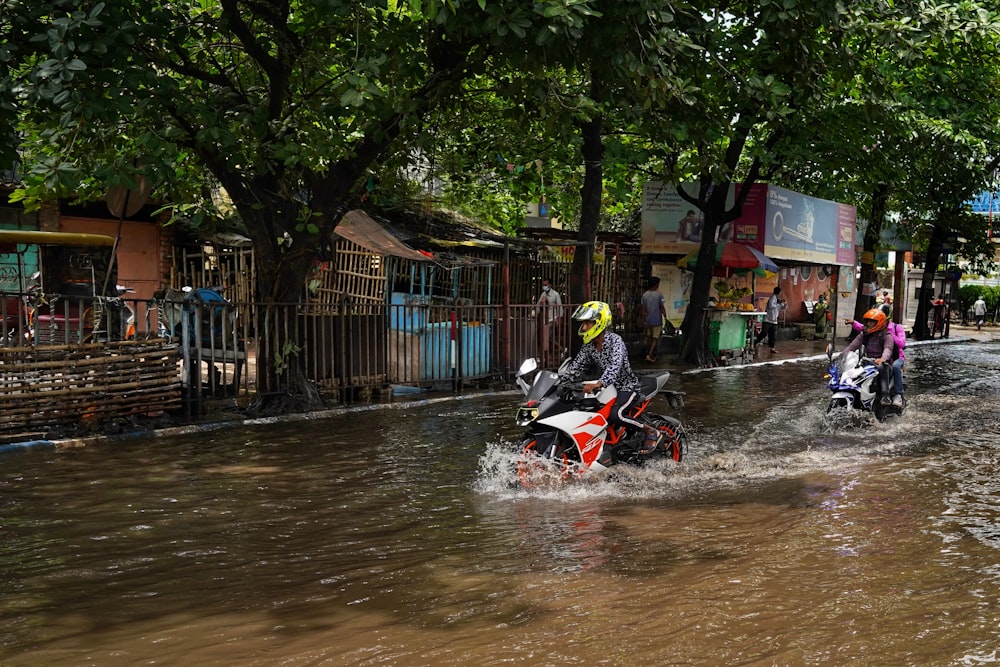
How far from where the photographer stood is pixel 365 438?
10625 millimetres

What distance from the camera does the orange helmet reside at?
37.6ft

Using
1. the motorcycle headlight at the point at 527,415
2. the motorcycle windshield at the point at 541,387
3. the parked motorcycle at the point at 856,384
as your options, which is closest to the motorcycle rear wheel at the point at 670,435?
the motorcycle windshield at the point at 541,387

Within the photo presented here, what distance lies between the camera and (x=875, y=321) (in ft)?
37.5

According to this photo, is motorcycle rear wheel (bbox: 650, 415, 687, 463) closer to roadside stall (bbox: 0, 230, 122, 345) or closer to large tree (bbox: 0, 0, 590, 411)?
large tree (bbox: 0, 0, 590, 411)

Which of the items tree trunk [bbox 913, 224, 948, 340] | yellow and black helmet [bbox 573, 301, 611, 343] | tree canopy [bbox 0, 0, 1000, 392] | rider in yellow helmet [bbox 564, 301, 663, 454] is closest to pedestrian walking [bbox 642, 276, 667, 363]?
tree canopy [bbox 0, 0, 1000, 392]

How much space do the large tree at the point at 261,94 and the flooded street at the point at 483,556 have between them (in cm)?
309

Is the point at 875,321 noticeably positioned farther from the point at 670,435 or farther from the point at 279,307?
the point at 279,307

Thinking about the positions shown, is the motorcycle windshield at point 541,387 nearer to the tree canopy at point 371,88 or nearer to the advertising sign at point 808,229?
the tree canopy at point 371,88

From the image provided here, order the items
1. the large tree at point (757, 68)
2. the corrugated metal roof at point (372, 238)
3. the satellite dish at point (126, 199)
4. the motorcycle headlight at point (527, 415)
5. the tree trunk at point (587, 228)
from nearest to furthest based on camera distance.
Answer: the motorcycle headlight at point (527, 415) → the large tree at point (757, 68) → the satellite dish at point (126, 199) → the corrugated metal roof at point (372, 238) → the tree trunk at point (587, 228)

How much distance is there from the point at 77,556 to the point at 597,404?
4011 millimetres

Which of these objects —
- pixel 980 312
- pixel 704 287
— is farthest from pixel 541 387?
pixel 980 312

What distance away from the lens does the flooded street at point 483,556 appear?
15.0 ft

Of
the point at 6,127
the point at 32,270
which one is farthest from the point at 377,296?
the point at 6,127

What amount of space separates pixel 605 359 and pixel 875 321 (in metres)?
4.96
